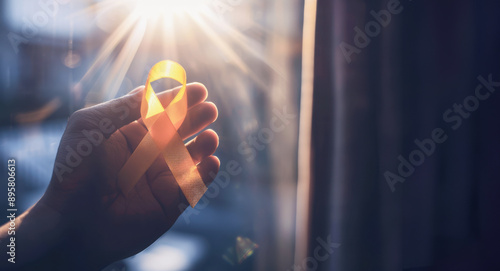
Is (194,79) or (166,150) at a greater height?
(194,79)

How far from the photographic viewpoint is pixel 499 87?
102 cm

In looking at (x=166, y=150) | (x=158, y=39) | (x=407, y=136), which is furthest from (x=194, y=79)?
(x=407, y=136)

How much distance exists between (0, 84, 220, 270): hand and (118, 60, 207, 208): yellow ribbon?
2cm

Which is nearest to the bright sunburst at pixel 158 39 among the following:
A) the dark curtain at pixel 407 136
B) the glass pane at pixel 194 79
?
the glass pane at pixel 194 79

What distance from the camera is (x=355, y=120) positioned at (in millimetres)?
951

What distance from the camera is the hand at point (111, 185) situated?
69 cm

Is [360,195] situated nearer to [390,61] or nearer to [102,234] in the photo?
[390,61]

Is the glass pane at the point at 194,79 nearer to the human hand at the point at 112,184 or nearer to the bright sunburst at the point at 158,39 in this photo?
the bright sunburst at the point at 158,39

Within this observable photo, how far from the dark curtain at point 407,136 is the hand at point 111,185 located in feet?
1.31

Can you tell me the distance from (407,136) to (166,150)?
80 centimetres

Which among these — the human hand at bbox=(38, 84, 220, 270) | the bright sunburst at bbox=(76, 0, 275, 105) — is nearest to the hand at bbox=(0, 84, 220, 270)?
the human hand at bbox=(38, 84, 220, 270)

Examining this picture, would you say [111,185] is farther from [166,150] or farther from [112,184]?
[166,150]

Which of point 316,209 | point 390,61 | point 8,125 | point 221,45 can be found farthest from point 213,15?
point 8,125

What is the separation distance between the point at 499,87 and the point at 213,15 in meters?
1.10
